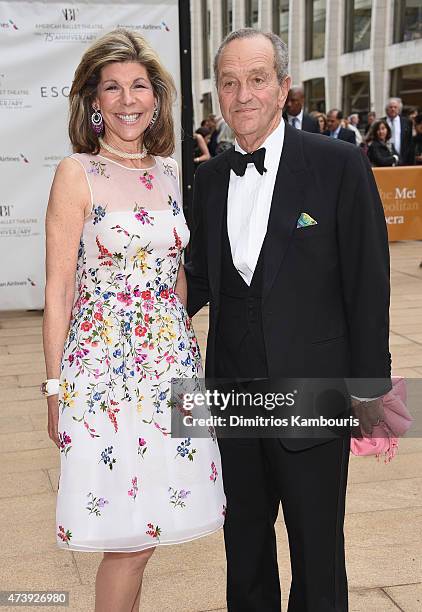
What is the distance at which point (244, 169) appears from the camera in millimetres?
2689

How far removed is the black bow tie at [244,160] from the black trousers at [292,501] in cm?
51

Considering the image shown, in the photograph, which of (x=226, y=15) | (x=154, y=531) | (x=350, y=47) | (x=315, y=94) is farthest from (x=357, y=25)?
(x=154, y=531)

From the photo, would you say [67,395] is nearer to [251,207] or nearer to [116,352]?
[116,352]

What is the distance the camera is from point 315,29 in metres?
37.8

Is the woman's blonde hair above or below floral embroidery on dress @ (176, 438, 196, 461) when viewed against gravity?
above

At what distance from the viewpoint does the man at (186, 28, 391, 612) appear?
255 centimetres

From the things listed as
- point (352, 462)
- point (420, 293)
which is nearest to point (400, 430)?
point (352, 462)

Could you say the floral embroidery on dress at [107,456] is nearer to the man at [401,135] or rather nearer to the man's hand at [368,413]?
the man's hand at [368,413]

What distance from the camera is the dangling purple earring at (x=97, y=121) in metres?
2.76

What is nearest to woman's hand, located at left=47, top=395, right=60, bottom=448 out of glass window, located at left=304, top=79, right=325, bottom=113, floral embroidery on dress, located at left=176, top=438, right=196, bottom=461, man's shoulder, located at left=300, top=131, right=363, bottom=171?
floral embroidery on dress, located at left=176, top=438, right=196, bottom=461

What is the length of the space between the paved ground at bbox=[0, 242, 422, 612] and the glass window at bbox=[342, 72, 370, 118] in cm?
3131

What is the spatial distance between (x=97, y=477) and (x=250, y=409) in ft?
1.72

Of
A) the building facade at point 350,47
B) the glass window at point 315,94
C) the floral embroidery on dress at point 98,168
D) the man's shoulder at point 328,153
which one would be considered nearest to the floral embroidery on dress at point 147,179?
the floral embroidery on dress at point 98,168

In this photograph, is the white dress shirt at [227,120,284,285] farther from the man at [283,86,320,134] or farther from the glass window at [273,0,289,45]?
the glass window at [273,0,289,45]
